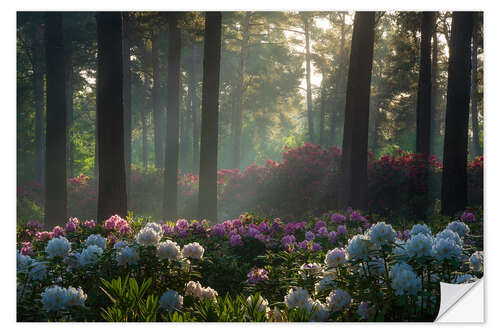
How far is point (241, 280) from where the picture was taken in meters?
4.32

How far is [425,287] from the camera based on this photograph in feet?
→ 9.82

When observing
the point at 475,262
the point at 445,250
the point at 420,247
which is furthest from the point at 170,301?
the point at 475,262

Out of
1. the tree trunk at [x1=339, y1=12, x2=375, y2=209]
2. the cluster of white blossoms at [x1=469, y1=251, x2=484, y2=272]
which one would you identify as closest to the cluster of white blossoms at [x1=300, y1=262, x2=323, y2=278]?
the cluster of white blossoms at [x1=469, y1=251, x2=484, y2=272]

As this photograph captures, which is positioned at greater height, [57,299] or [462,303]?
[57,299]

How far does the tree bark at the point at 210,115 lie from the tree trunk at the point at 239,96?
1099 mm

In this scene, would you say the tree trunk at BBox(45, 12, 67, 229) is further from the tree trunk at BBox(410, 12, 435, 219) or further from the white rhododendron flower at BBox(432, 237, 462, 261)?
the tree trunk at BBox(410, 12, 435, 219)

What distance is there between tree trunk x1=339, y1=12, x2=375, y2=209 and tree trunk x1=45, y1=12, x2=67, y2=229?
4716 mm

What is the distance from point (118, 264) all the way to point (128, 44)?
1064cm

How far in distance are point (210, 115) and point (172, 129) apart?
3421mm

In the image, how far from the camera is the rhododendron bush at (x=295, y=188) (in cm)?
1035

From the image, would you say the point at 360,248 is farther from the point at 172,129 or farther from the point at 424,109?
the point at 172,129

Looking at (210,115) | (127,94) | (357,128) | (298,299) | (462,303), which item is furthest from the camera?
(127,94)
